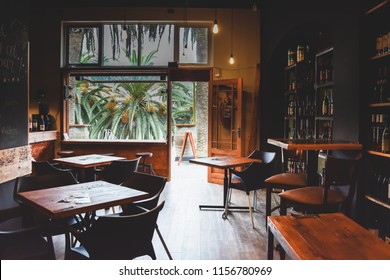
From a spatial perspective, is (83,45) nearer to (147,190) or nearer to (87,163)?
(87,163)

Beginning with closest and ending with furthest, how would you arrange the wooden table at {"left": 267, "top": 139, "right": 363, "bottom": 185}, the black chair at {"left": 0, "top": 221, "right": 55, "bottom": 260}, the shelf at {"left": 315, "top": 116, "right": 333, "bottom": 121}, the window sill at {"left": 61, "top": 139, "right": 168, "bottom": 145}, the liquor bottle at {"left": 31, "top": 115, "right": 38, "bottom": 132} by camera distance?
the black chair at {"left": 0, "top": 221, "right": 55, "bottom": 260}
the wooden table at {"left": 267, "top": 139, "right": 363, "bottom": 185}
the shelf at {"left": 315, "top": 116, "right": 333, "bottom": 121}
the liquor bottle at {"left": 31, "top": 115, "right": 38, "bottom": 132}
the window sill at {"left": 61, "top": 139, "right": 168, "bottom": 145}

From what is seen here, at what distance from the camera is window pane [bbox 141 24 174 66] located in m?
7.13

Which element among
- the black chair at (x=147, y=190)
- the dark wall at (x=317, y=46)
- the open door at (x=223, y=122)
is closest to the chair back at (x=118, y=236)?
the black chair at (x=147, y=190)

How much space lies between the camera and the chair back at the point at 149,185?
2811 millimetres

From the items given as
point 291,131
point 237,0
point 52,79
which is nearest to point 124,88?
point 52,79

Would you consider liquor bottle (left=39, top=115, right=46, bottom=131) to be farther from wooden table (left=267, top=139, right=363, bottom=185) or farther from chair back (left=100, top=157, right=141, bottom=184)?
wooden table (left=267, top=139, right=363, bottom=185)

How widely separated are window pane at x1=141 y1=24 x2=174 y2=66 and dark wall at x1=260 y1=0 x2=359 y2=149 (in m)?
1.90

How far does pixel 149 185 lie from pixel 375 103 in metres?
2.39

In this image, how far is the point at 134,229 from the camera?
2.08 m

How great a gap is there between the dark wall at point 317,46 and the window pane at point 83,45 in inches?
136

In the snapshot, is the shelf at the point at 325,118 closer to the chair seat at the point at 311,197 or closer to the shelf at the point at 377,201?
the shelf at the point at 377,201

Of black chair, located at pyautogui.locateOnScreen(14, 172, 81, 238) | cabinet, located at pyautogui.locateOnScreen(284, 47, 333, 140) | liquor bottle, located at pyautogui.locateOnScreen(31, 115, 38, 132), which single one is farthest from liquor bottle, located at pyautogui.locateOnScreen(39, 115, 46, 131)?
cabinet, located at pyautogui.locateOnScreen(284, 47, 333, 140)

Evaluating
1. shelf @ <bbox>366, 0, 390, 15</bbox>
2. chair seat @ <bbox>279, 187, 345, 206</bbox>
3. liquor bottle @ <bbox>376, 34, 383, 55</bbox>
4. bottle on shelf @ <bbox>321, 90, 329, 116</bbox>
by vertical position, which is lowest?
chair seat @ <bbox>279, 187, 345, 206</bbox>

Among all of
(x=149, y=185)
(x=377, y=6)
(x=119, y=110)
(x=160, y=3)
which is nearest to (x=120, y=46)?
(x=160, y=3)
